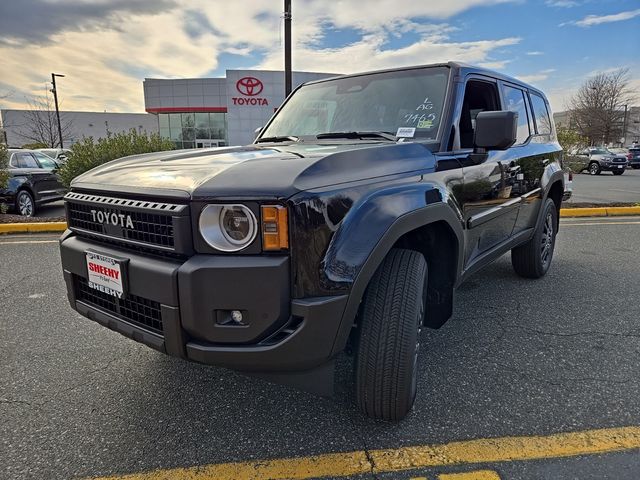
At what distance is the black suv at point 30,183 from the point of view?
8680mm

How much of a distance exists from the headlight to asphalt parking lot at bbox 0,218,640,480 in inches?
39.6

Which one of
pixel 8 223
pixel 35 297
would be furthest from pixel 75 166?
pixel 35 297

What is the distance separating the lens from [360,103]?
314 centimetres

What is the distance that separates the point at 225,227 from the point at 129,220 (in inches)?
20.8

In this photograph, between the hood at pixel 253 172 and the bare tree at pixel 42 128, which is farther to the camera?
the bare tree at pixel 42 128

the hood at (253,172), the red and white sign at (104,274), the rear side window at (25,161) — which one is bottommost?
the red and white sign at (104,274)

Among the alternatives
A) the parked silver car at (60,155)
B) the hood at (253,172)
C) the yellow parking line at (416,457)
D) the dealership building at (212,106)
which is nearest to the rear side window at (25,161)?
the parked silver car at (60,155)

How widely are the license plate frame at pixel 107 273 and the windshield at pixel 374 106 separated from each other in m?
1.72

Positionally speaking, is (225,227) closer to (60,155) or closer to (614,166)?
(60,155)

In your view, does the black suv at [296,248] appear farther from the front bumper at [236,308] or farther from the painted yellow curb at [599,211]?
the painted yellow curb at [599,211]

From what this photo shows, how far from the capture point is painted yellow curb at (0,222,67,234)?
23.9 feet

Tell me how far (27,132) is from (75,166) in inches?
1978

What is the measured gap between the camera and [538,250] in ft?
14.3

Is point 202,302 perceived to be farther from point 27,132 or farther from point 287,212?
point 27,132
